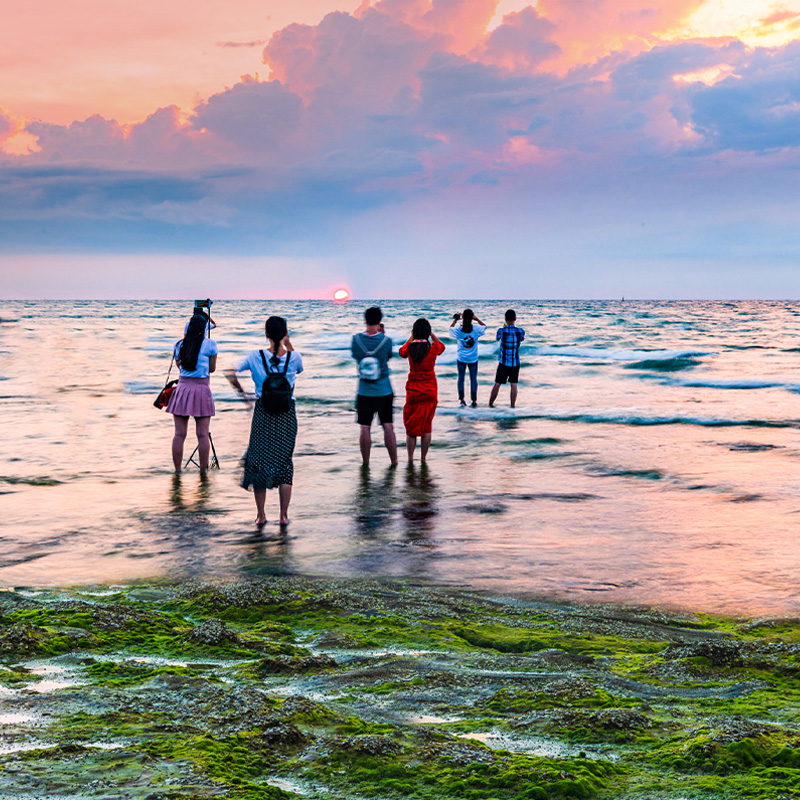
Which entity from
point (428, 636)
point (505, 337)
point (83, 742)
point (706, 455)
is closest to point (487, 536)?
point (428, 636)

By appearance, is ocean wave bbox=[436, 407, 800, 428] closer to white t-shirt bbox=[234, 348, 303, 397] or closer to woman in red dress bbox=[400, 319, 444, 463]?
woman in red dress bbox=[400, 319, 444, 463]

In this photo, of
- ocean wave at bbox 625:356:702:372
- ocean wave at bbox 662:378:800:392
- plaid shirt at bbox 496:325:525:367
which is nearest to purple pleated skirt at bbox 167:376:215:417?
plaid shirt at bbox 496:325:525:367

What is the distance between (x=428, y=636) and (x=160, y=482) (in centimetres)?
582

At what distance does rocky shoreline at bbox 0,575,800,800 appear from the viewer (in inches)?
112

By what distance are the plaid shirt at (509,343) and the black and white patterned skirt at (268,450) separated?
920 cm

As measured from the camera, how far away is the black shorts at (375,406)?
9969 millimetres

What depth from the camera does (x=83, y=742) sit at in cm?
305

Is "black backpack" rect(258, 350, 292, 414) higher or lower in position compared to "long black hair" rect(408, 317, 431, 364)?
lower

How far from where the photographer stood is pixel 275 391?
7.27 meters

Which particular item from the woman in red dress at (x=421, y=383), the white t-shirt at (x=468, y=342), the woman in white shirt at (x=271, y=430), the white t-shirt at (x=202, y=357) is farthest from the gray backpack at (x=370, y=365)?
the white t-shirt at (x=468, y=342)

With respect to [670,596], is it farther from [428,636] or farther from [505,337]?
[505,337]

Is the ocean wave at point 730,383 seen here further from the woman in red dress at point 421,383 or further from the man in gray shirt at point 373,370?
the man in gray shirt at point 373,370

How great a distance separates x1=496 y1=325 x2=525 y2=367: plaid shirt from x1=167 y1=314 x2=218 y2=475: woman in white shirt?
→ 25.5 feet

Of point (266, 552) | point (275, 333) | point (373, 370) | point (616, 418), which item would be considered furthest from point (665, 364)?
point (266, 552)
